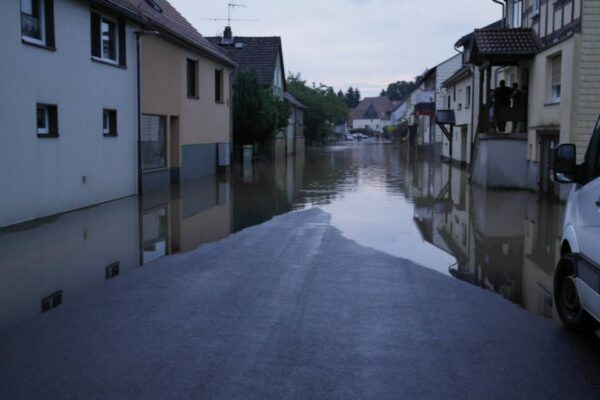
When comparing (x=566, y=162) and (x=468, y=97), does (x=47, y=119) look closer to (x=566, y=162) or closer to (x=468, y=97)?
(x=566, y=162)

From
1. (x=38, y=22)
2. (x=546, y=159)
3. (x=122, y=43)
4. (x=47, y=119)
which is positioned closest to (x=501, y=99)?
(x=546, y=159)

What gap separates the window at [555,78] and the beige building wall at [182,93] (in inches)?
454

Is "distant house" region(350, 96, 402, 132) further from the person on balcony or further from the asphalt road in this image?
the asphalt road

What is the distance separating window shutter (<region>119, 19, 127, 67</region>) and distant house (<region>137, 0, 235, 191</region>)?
2.75 feet

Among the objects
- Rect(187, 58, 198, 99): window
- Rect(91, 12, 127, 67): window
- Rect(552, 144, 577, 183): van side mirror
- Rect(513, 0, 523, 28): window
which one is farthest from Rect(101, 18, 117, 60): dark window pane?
Rect(513, 0, 523, 28): window

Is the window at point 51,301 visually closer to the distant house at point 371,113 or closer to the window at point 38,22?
the window at point 38,22

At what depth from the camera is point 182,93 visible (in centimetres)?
2408

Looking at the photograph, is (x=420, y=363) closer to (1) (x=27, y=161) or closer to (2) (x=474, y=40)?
(1) (x=27, y=161)

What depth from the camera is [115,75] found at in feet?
59.1

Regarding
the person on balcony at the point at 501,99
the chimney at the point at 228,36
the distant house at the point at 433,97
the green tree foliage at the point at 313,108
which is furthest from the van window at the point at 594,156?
the green tree foliage at the point at 313,108

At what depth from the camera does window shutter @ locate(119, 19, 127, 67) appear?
1862cm

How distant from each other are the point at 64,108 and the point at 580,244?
39.2 feet

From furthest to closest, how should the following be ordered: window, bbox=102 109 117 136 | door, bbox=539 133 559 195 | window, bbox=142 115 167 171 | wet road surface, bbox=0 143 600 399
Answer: window, bbox=142 115 167 171, door, bbox=539 133 559 195, window, bbox=102 109 117 136, wet road surface, bbox=0 143 600 399

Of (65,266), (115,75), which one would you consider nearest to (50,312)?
(65,266)
